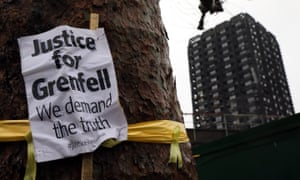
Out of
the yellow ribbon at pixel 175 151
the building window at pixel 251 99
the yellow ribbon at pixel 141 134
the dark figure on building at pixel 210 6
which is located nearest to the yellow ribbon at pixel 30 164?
the yellow ribbon at pixel 141 134

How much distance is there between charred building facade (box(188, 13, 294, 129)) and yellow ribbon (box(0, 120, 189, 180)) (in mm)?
18615

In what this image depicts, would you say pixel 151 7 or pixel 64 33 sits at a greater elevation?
pixel 151 7

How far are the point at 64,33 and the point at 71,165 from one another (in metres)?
0.50

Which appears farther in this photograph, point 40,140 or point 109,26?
point 109,26

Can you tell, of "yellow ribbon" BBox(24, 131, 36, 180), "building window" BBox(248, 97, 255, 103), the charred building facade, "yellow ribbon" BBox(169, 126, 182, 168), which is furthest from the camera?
"building window" BBox(248, 97, 255, 103)

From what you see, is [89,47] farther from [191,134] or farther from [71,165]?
[191,134]

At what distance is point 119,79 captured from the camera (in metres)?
1.32

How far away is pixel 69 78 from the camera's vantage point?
1262mm

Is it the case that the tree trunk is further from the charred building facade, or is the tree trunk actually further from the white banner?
the charred building facade

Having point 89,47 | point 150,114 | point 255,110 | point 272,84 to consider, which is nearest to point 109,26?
point 89,47

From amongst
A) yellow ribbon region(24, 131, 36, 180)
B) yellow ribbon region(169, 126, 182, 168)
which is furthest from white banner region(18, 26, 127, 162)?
yellow ribbon region(169, 126, 182, 168)

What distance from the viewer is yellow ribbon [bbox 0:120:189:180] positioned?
119 cm

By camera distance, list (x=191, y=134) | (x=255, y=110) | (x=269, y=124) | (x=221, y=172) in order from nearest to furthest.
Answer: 1. (x=269, y=124)
2. (x=221, y=172)
3. (x=191, y=134)
4. (x=255, y=110)

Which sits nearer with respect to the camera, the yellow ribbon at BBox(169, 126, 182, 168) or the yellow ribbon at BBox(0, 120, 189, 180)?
the yellow ribbon at BBox(0, 120, 189, 180)
